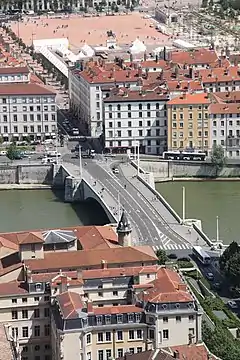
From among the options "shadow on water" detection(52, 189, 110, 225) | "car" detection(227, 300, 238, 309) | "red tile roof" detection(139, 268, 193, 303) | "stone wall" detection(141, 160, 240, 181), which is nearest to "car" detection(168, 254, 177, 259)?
"car" detection(227, 300, 238, 309)

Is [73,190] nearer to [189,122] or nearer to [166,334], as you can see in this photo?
[189,122]

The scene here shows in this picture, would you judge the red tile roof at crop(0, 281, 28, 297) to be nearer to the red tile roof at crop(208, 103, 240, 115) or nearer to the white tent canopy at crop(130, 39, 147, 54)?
the red tile roof at crop(208, 103, 240, 115)

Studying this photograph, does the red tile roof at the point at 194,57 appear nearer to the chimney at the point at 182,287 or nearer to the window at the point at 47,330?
the chimney at the point at 182,287

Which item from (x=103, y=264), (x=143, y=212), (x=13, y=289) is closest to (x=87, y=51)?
(x=143, y=212)

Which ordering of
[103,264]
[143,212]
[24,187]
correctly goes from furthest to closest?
[24,187], [143,212], [103,264]

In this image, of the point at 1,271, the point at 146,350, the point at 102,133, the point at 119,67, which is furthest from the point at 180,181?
the point at 146,350

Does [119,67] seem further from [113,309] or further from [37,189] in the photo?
[113,309]
